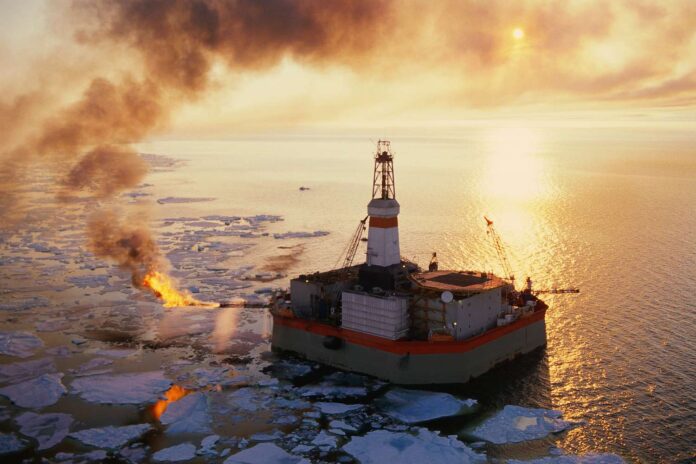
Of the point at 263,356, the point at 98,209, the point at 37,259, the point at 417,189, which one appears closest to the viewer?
the point at 263,356

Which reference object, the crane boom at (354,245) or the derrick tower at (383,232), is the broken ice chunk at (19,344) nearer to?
the crane boom at (354,245)

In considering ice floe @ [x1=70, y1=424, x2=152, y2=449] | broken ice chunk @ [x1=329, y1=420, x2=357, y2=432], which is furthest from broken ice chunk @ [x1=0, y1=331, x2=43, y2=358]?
broken ice chunk @ [x1=329, y1=420, x2=357, y2=432]

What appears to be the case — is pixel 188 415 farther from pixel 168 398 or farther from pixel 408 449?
A: pixel 408 449

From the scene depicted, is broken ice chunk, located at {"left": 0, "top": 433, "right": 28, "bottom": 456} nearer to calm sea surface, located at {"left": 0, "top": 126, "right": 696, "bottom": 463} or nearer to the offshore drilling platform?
calm sea surface, located at {"left": 0, "top": 126, "right": 696, "bottom": 463}

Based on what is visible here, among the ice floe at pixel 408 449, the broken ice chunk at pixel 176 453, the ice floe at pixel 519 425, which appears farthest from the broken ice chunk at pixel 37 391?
the ice floe at pixel 519 425

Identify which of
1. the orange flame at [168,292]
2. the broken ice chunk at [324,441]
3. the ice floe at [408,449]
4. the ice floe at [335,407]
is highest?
the orange flame at [168,292]

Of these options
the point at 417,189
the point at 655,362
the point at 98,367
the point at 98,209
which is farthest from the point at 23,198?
the point at 655,362

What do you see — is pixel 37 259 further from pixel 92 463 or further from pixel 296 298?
pixel 92 463
